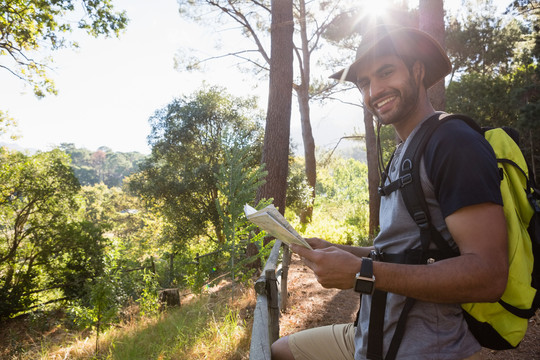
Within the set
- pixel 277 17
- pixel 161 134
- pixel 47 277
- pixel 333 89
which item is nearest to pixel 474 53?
pixel 333 89

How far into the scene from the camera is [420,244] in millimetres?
1112

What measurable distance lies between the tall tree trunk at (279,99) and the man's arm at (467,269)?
5.48 m

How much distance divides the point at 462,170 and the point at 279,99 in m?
5.97

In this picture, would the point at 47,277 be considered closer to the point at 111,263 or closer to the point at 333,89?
the point at 111,263

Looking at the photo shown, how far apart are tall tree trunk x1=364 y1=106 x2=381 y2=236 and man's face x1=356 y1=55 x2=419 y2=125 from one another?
11225mm

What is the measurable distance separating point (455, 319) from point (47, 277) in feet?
46.3

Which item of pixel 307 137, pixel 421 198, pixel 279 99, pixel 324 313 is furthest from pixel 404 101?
pixel 307 137

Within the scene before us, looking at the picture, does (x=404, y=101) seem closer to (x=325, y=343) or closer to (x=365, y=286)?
(x=365, y=286)

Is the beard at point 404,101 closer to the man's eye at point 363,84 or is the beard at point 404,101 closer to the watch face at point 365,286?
the man's eye at point 363,84

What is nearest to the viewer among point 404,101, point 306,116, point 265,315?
point 404,101

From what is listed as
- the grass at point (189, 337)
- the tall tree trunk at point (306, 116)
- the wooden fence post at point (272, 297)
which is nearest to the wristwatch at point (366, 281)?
the wooden fence post at point (272, 297)

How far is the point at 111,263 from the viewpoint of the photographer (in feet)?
19.0

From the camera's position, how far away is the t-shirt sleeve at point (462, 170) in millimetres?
909

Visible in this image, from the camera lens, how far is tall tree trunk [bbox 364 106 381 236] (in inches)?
486
